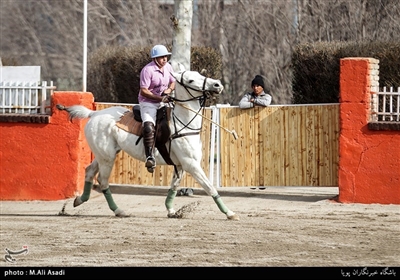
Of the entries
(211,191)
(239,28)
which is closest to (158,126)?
(211,191)

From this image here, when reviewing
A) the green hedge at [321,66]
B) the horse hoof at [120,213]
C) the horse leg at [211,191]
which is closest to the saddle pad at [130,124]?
the horse leg at [211,191]

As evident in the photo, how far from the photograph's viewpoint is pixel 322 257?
Result: 13.6 m

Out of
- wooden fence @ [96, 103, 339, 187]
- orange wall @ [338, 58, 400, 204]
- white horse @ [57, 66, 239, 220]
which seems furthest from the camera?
wooden fence @ [96, 103, 339, 187]

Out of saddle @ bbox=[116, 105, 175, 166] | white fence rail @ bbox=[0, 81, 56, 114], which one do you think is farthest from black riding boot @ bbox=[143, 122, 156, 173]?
white fence rail @ bbox=[0, 81, 56, 114]

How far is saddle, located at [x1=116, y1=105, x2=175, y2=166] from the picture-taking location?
17562 mm

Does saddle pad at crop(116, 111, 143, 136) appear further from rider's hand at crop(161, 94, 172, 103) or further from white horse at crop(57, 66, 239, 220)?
rider's hand at crop(161, 94, 172, 103)

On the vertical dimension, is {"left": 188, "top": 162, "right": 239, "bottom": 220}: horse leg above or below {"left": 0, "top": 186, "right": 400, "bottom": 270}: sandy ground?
above

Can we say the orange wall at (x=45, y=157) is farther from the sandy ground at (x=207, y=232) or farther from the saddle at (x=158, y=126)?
the saddle at (x=158, y=126)

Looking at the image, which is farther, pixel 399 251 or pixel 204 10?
pixel 204 10

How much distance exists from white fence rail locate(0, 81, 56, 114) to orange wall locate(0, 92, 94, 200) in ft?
1.02

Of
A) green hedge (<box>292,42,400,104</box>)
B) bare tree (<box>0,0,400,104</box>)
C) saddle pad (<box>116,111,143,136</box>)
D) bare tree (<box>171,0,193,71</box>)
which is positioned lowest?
saddle pad (<box>116,111,143,136</box>)

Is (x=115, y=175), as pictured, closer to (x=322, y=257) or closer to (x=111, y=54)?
(x=111, y=54)

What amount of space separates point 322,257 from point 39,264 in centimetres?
323

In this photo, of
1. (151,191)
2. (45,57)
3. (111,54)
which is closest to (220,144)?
(151,191)
